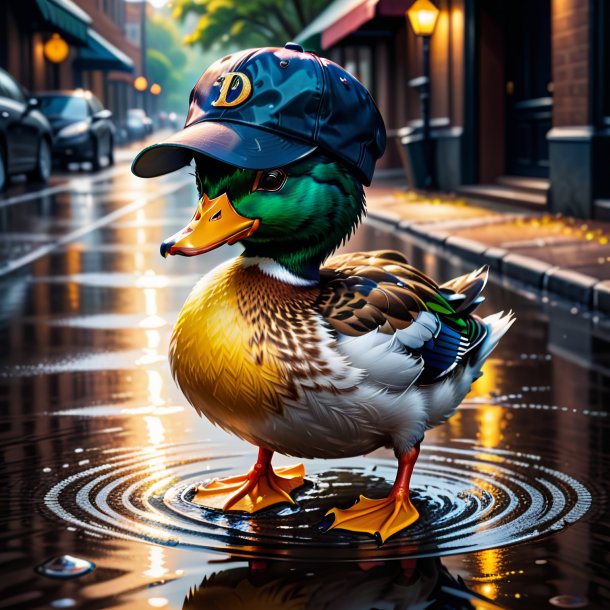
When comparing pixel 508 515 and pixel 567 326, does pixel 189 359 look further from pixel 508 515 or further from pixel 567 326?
pixel 567 326

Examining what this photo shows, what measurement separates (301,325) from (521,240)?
31.2 feet

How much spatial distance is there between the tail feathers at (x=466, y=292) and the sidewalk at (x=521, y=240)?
16.0ft

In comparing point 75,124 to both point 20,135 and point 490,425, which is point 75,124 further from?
point 490,425

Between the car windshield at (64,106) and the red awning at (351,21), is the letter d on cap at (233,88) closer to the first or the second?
the red awning at (351,21)

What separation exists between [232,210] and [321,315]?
0.36 m

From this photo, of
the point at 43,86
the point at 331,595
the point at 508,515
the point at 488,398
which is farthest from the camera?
the point at 43,86

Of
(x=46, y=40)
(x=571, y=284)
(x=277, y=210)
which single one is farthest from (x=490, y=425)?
(x=46, y=40)

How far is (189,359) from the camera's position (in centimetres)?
367

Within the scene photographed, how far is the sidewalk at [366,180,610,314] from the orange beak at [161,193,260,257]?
5.79 m

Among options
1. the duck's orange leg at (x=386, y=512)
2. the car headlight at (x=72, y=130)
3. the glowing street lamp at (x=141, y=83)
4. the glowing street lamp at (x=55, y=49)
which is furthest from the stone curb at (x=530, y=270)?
the glowing street lamp at (x=141, y=83)

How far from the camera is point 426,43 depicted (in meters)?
22.6

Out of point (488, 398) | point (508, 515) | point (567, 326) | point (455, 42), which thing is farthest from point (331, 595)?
point (455, 42)

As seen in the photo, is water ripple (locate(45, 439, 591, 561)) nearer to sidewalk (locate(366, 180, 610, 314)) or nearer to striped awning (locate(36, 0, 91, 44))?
sidewalk (locate(366, 180, 610, 314))

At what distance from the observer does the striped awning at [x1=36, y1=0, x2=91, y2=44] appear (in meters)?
34.0
